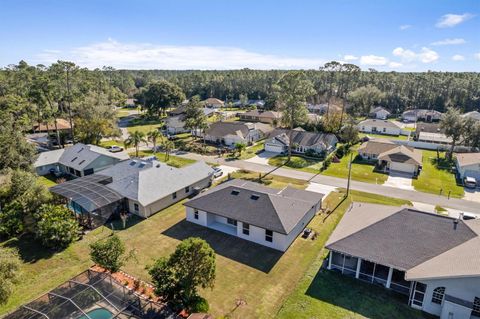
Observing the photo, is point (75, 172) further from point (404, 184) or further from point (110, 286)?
point (404, 184)

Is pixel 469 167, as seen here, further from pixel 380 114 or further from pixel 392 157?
pixel 380 114

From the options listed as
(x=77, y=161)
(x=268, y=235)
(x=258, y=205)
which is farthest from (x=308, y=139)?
(x=77, y=161)

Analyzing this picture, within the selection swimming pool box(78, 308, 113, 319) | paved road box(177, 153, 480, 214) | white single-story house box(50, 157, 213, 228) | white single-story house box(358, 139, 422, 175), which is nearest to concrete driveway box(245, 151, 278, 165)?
paved road box(177, 153, 480, 214)

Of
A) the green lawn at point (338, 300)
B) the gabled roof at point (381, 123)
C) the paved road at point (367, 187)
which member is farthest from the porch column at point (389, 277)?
the gabled roof at point (381, 123)

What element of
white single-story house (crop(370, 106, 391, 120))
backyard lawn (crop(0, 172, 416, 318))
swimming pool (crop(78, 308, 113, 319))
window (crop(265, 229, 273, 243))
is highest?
white single-story house (crop(370, 106, 391, 120))

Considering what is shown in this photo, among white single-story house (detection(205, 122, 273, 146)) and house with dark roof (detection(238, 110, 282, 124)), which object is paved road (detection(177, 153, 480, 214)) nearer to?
white single-story house (detection(205, 122, 273, 146))

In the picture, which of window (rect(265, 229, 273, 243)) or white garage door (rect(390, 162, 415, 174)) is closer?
window (rect(265, 229, 273, 243))

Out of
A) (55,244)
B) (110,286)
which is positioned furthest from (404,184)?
(55,244)
